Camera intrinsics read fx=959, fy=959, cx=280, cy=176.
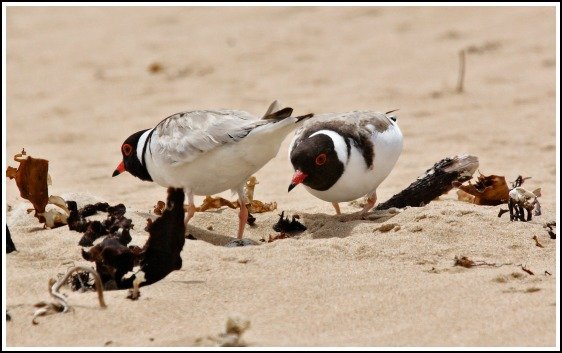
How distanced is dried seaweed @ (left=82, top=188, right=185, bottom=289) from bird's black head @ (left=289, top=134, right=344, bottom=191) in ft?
5.73

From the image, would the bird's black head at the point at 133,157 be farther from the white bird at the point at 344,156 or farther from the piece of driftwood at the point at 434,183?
the piece of driftwood at the point at 434,183

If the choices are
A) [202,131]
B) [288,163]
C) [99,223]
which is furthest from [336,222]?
[288,163]

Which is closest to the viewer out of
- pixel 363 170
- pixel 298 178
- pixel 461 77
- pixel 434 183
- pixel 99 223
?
pixel 99 223

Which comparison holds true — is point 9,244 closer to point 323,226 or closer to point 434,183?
point 323,226

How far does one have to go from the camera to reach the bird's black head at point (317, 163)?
675cm

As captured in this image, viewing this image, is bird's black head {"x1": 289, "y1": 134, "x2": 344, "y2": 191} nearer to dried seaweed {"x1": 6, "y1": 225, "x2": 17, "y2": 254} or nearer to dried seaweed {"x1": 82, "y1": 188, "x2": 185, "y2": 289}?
dried seaweed {"x1": 82, "y1": 188, "x2": 185, "y2": 289}

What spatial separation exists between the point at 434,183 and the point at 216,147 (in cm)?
166

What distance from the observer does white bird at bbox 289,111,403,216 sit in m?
6.77

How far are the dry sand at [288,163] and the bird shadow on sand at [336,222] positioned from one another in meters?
0.04

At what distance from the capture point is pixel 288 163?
9602 mm

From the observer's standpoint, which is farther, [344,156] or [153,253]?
[344,156]

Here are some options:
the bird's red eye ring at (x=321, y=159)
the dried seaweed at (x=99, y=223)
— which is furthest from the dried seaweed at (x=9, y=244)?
the bird's red eye ring at (x=321, y=159)

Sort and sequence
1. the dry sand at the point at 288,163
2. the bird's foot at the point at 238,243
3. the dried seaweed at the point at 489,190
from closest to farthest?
the dry sand at the point at 288,163 < the bird's foot at the point at 238,243 < the dried seaweed at the point at 489,190

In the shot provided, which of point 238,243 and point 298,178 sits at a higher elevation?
point 298,178
